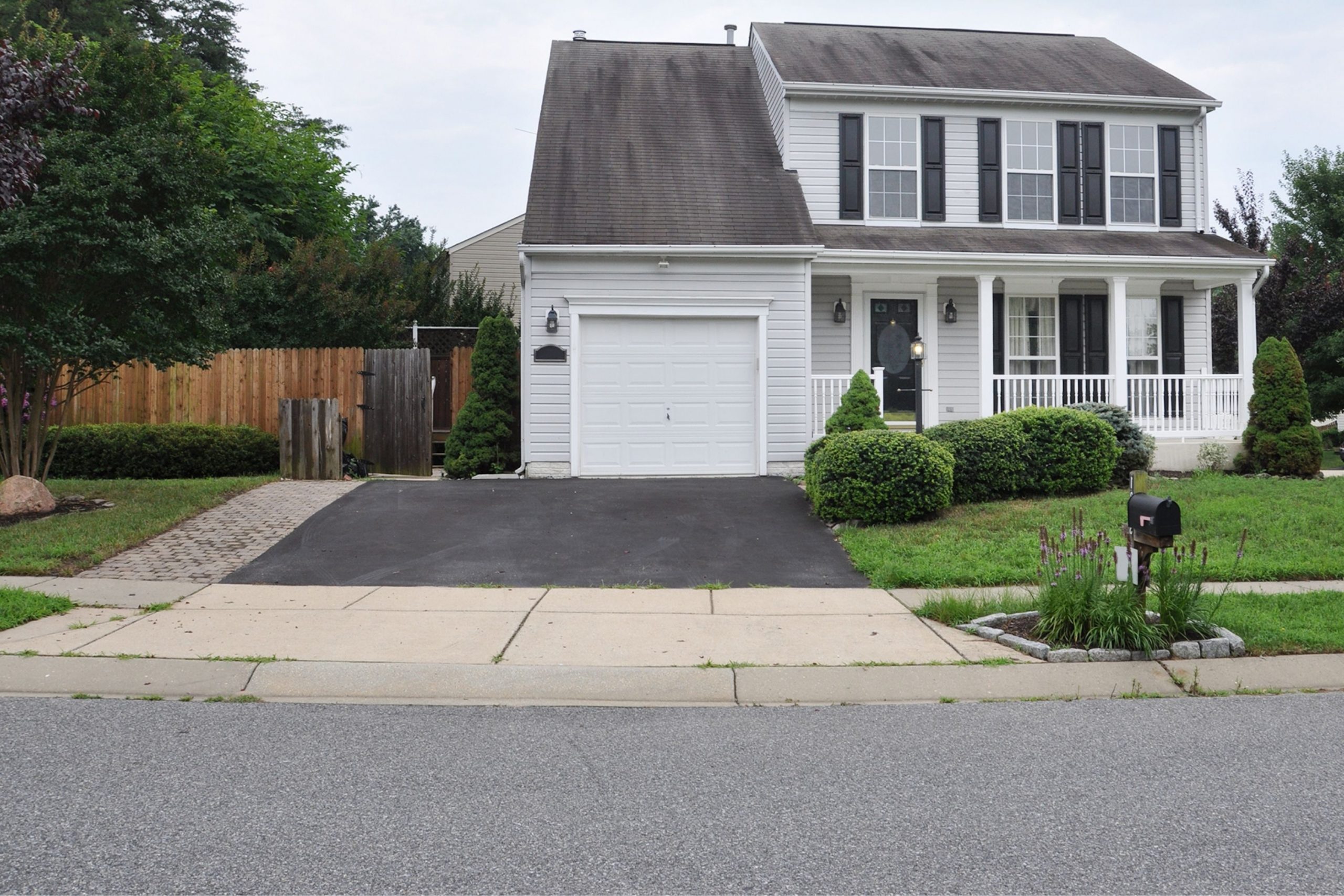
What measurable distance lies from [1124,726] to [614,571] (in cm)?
487

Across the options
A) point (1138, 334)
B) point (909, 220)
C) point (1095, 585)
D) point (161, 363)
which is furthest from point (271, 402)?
point (1138, 334)

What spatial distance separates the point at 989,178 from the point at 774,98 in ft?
13.1

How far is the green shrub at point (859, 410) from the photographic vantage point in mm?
12656

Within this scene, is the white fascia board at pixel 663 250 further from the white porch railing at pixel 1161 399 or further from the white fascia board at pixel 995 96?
the white porch railing at pixel 1161 399

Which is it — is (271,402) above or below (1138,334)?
below

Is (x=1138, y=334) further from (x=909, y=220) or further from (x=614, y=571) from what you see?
(x=614, y=571)

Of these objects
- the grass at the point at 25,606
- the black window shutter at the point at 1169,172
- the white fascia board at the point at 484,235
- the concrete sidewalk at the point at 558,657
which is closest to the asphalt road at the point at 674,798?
the concrete sidewalk at the point at 558,657

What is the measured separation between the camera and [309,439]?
551 inches

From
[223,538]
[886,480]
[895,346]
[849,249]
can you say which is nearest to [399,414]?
[223,538]

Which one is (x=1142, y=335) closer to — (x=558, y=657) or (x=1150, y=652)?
(x=1150, y=652)

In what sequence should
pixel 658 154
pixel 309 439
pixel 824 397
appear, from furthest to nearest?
pixel 658 154 < pixel 824 397 < pixel 309 439

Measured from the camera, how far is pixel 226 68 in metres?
39.4

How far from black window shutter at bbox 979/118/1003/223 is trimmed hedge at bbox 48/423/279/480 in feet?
42.3

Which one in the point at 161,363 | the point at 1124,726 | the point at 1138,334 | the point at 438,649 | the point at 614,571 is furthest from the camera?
the point at 1138,334
